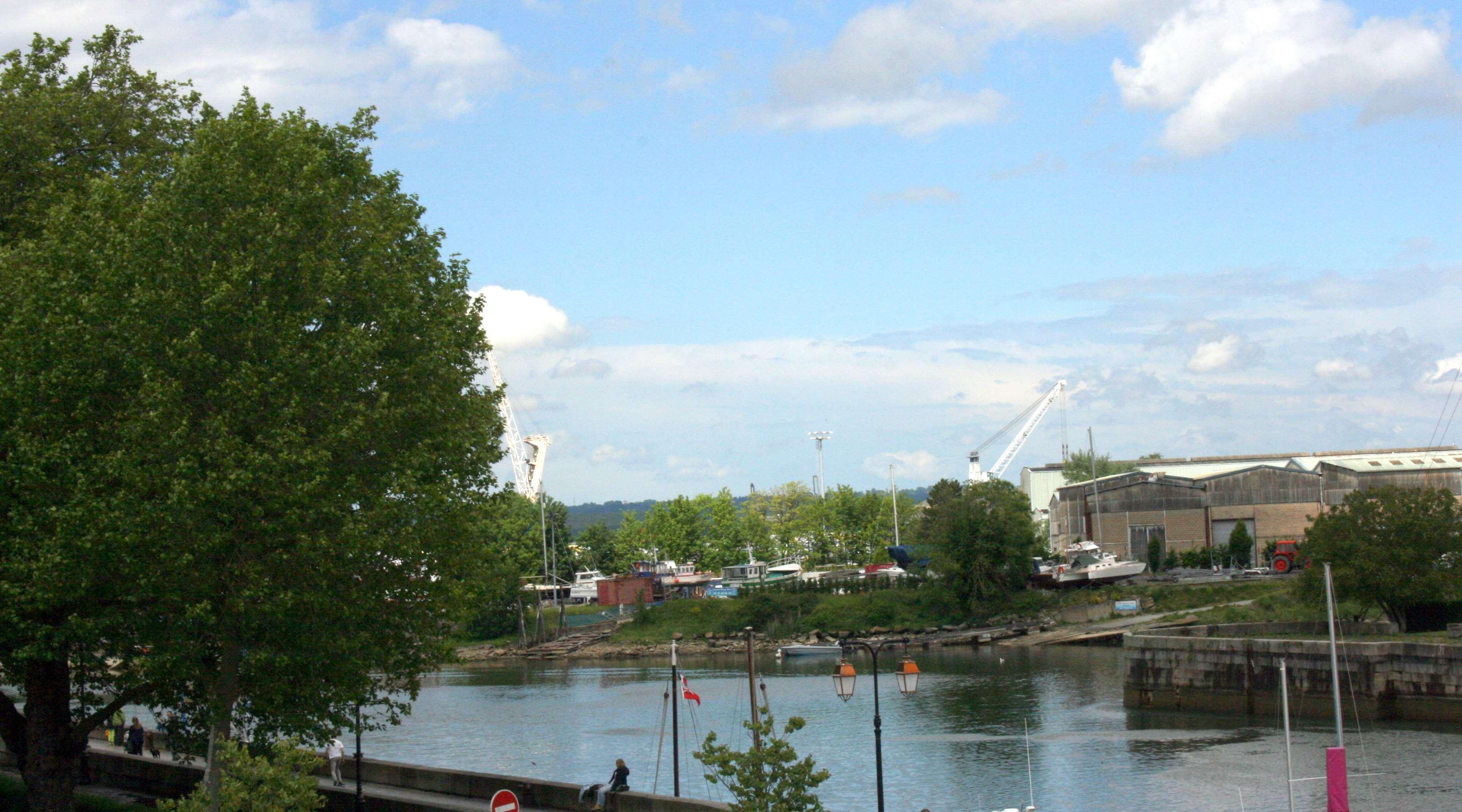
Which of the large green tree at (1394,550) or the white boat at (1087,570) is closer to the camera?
the large green tree at (1394,550)

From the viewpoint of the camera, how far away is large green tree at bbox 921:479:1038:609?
92.9 metres

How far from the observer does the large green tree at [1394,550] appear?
53031 mm

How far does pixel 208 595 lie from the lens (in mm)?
22438

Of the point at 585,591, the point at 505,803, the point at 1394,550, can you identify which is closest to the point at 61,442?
the point at 505,803

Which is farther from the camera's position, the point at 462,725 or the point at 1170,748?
the point at 462,725

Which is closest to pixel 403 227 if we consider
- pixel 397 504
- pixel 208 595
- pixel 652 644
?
pixel 397 504

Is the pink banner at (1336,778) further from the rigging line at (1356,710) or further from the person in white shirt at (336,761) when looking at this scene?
the person in white shirt at (336,761)

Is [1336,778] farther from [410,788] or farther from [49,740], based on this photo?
[49,740]

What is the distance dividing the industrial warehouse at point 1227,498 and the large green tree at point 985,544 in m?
10.3

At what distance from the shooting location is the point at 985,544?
92.7 m

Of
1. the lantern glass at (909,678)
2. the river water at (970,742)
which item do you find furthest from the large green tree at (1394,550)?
the lantern glass at (909,678)

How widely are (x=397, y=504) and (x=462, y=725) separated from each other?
4051cm

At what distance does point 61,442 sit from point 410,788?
14087 mm

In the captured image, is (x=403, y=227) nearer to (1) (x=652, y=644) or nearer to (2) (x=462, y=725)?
(2) (x=462, y=725)
